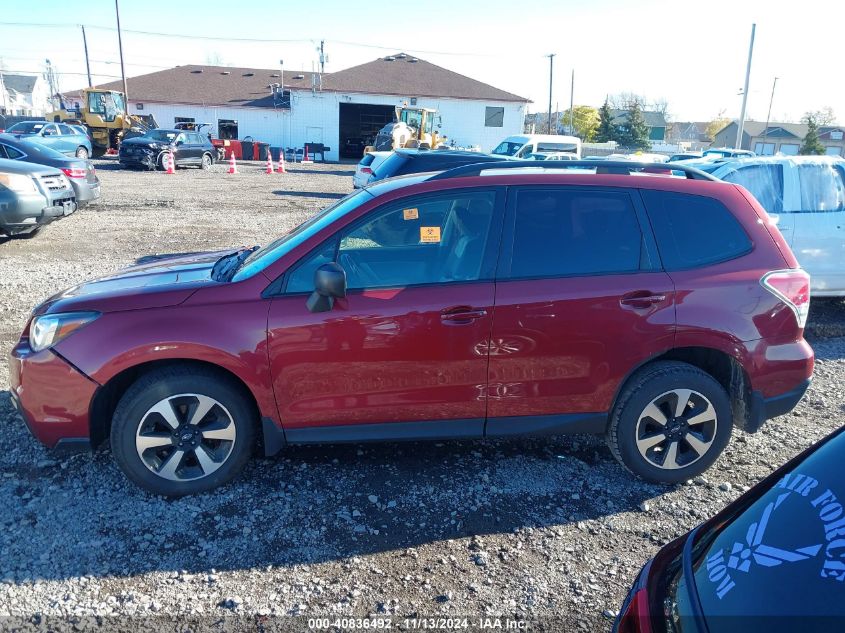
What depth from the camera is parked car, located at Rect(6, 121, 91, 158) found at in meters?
23.9

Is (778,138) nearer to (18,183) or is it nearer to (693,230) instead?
(18,183)

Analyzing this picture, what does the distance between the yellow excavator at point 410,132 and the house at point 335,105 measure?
6.15 meters

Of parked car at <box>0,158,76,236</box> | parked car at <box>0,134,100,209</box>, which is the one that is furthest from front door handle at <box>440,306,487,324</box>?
parked car at <box>0,134,100,209</box>

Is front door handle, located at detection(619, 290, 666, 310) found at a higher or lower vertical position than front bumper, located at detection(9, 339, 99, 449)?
higher

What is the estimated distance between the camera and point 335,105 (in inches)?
Answer: 1642

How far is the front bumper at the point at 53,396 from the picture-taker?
137 inches

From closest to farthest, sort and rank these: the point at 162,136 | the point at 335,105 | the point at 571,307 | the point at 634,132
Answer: the point at 571,307 < the point at 162,136 < the point at 335,105 < the point at 634,132

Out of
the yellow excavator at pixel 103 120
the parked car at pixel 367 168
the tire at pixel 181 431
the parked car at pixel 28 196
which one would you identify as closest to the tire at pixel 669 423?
the tire at pixel 181 431

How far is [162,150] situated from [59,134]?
4.00 m

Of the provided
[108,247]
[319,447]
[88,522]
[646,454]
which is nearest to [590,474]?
[646,454]

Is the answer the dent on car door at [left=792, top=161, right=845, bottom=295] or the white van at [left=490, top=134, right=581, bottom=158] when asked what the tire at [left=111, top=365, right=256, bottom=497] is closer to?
the dent on car door at [left=792, top=161, right=845, bottom=295]

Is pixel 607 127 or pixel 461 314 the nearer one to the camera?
pixel 461 314

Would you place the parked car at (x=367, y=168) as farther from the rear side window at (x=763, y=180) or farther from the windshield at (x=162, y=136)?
the windshield at (x=162, y=136)

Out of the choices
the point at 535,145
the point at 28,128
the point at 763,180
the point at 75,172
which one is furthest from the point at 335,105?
the point at 763,180
